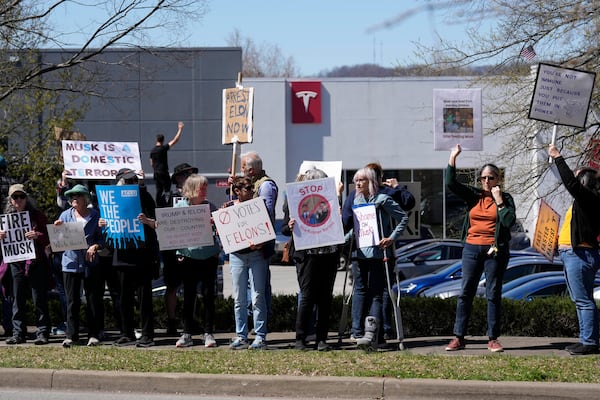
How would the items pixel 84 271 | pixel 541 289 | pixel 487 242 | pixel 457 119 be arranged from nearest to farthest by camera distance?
pixel 487 242 → pixel 84 271 → pixel 457 119 → pixel 541 289

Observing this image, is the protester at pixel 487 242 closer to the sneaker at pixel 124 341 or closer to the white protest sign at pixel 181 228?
the white protest sign at pixel 181 228

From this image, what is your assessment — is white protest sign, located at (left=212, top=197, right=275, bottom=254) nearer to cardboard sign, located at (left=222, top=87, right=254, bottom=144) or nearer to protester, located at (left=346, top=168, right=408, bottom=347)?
protester, located at (left=346, top=168, right=408, bottom=347)

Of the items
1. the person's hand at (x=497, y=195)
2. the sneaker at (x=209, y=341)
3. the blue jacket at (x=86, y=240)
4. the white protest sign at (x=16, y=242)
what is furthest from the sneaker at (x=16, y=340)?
the person's hand at (x=497, y=195)

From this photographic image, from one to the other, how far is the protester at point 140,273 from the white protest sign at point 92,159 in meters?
2.00

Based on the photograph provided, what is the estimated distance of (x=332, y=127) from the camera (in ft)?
124

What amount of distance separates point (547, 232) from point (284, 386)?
386cm

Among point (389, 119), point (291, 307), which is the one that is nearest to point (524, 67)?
point (291, 307)

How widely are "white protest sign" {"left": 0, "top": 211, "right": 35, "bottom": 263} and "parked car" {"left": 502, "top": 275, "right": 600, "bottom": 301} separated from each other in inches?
261

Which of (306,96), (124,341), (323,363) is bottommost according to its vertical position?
(124,341)

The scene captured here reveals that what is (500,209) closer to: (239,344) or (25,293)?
(239,344)

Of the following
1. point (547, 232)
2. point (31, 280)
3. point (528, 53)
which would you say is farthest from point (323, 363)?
point (528, 53)

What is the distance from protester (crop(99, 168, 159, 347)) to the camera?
440 inches

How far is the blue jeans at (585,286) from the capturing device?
10.1 metres

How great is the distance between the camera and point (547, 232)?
10922mm
